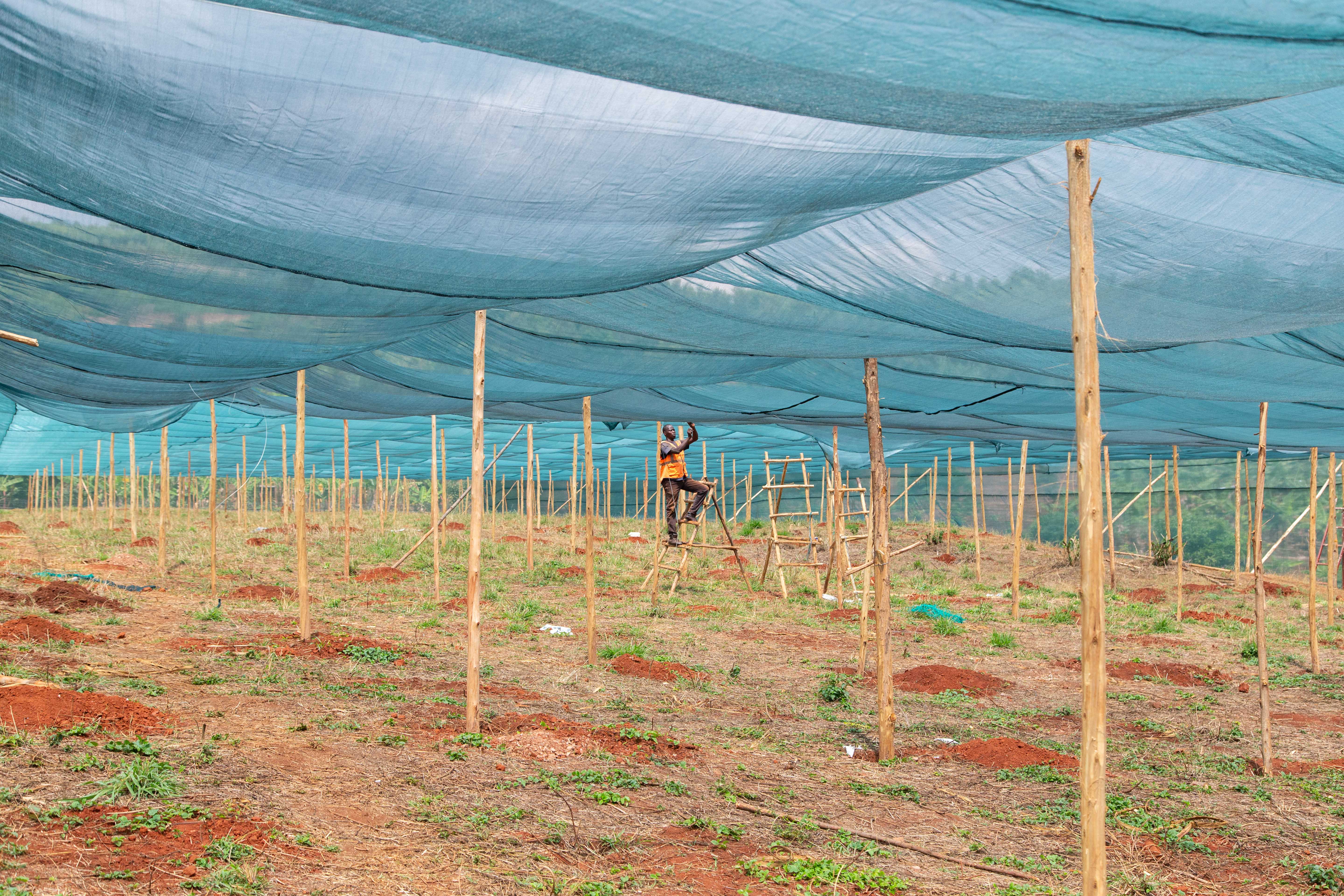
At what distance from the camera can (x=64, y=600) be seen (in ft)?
31.6

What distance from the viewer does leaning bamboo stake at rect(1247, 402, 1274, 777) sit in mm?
5555

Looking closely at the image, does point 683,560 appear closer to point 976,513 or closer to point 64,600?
point 976,513

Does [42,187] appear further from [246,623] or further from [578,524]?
[578,524]

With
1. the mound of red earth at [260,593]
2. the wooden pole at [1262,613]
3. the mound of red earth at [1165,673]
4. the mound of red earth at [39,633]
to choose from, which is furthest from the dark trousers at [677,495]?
the wooden pole at [1262,613]

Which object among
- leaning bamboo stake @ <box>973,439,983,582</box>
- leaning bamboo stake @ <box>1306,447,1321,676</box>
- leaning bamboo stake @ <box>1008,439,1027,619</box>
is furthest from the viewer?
leaning bamboo stake @ <box>973,439,983,582</box>

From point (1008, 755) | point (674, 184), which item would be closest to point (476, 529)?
point (674, 184)

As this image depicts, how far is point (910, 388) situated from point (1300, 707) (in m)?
4.27

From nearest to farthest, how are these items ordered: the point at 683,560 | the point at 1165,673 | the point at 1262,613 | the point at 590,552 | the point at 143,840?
the point at 143,840, the point at 1262,613, the point at 590,552, the point at 1165,673, the point at 683,560

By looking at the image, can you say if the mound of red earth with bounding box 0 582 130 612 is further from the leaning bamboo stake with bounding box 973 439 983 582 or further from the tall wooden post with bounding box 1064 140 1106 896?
the leaning bamboo stake with bounding box 973 439 983 582

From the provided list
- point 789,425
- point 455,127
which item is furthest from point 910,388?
point 455,127

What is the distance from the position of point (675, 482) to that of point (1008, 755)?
21.5 feet

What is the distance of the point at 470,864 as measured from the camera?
3.93 metres

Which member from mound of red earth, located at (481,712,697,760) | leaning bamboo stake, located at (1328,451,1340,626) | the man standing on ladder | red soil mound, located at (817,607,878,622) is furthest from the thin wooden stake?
leaning bamboo stake, located at (1328,451,1340,626)

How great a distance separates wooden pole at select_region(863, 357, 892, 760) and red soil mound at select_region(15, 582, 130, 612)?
7847 millimetres
